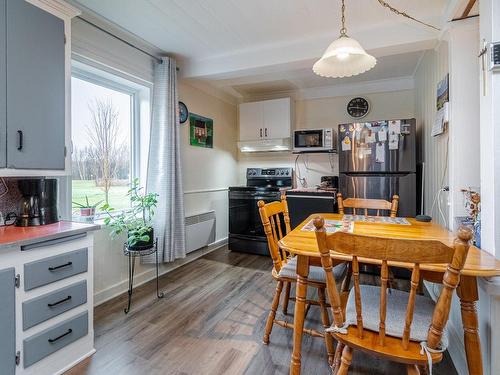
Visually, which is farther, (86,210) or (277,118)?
(277,118)

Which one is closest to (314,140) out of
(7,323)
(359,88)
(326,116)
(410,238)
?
(326,116)

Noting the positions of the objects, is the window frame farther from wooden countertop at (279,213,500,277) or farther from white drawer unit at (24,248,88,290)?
wooden countertop at (279,213,500,277)

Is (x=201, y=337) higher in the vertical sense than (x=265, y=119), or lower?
lower

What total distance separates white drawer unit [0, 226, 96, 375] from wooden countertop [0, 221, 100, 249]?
0.02m

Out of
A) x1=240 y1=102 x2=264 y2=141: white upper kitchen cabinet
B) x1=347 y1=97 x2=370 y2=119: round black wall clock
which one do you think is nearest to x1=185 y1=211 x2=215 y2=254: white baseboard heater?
x1=240 y1=102 x2=264 y2=141: white upper kitchen cabinet

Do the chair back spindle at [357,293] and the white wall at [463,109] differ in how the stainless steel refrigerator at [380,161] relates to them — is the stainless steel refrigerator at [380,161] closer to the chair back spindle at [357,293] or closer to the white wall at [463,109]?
the white wall at [463,109]

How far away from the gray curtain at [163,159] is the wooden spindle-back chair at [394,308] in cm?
208

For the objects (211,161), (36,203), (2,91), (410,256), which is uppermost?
(2,91)

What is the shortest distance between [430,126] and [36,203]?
3.39m

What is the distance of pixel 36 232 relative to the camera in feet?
5.08

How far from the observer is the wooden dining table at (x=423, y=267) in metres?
1.13

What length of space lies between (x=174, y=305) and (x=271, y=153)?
2820 mm

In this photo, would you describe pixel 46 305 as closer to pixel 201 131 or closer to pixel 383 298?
pixel 383 298

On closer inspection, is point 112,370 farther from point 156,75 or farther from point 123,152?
point 156,75
